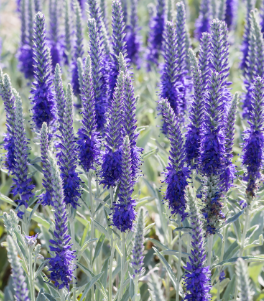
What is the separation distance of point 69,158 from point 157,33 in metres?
4.61

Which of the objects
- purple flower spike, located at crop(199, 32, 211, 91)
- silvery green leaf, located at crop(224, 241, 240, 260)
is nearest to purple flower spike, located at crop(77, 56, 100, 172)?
purple flower spike, located at crop(199, 32, 211, 91)

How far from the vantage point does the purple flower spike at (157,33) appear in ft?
24.6

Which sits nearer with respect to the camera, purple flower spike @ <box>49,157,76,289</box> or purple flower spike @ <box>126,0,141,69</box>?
purple flower spike @ <box>49,157,76,289</box>

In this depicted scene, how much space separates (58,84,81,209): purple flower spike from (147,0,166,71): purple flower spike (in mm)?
4347

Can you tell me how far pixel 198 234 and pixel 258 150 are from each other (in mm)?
1335

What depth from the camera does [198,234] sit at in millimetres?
2951

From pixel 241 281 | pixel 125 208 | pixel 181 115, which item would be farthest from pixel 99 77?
pixel 241 281

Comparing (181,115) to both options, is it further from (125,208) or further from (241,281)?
→ (241,281)

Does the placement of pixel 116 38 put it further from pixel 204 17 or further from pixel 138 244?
pixel 204 17

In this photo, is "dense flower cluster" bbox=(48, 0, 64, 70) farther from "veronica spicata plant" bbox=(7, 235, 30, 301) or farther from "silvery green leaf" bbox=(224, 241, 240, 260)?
"veronica spicata plant" bbox=(7, 235, 30, 301)

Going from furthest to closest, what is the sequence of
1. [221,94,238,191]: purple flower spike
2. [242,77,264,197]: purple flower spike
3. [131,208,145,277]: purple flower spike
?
[242,77,264,197]: purple flower spike < [221,94,238,191]: purple flower spike < [131,208,145,277]: purple flower spike

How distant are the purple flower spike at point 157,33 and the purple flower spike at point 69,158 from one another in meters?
4.35

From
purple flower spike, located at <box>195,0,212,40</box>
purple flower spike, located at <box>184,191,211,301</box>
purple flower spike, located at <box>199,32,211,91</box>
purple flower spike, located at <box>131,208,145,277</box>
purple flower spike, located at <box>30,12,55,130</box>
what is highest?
purple flower spike, located at <box>195,0,212,40</box>

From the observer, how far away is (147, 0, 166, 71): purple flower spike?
7504mm
